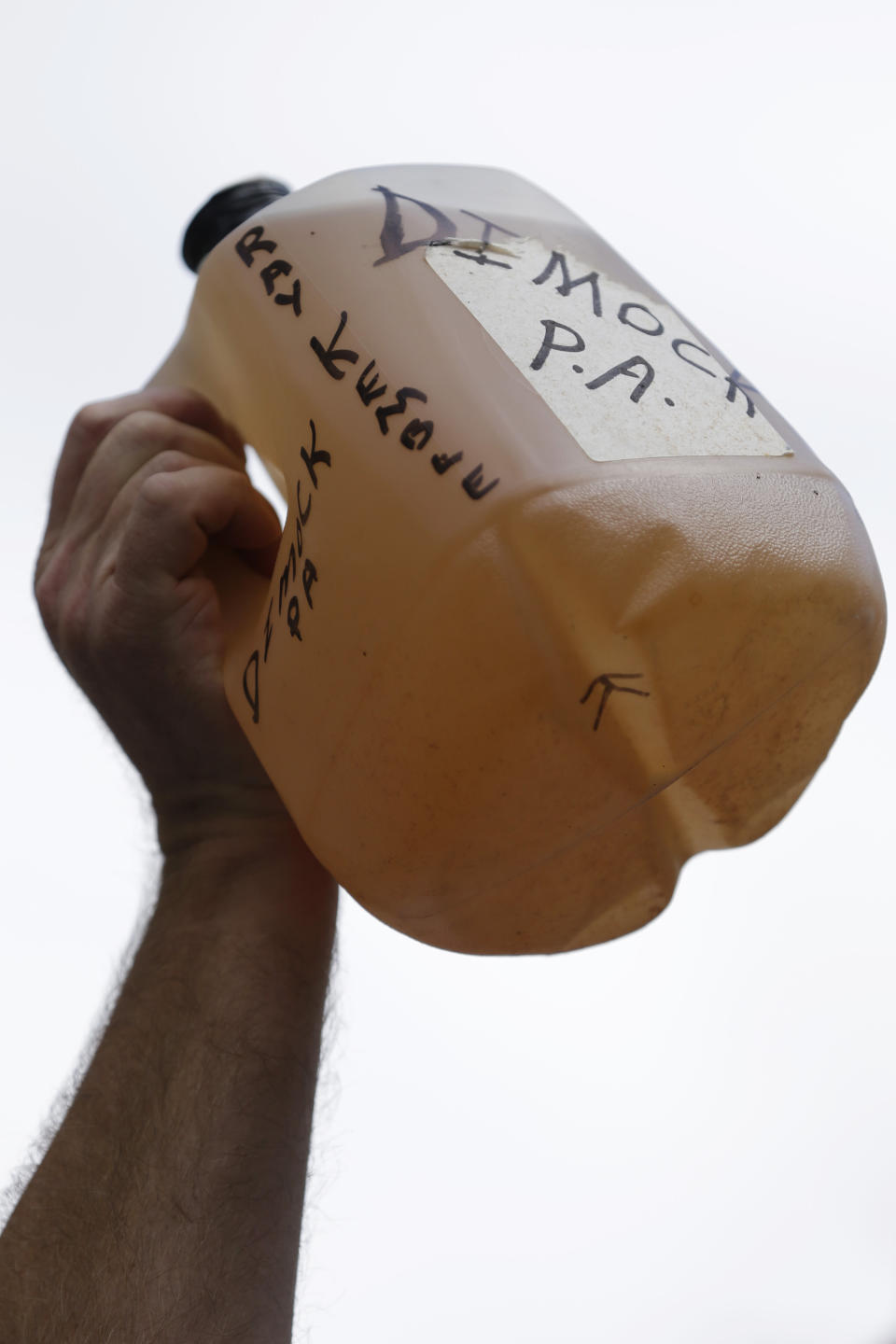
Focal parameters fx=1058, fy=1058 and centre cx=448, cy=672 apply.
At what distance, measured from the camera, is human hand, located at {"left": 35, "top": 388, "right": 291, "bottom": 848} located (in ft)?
1.98

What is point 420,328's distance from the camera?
18.0 inches

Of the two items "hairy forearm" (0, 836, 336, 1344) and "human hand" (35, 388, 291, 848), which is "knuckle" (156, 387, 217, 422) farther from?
"hairy forearm" (0, 836, 336, 1344)

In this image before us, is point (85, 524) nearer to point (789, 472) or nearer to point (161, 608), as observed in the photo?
point (161, 608)

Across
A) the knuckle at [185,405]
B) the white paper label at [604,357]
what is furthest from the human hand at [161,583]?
the white paper label at [604,357]

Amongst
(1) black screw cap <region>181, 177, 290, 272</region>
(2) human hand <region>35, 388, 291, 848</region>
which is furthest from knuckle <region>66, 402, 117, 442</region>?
(1) black screw cap <region>181, 177, 290, 272</region>

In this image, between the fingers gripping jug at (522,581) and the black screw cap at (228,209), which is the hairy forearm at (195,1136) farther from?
the black screw cap at (228,209)

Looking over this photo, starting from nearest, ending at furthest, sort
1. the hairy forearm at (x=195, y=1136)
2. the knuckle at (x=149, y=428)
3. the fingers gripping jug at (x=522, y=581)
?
the fingers gripping jug at (x=522, y=581) < the hairy forearm at (x=195, y=1136) < the knuckle at (x=149, y=428)

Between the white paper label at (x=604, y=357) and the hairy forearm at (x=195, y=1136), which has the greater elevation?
the white paper label at (x=604, y=357)

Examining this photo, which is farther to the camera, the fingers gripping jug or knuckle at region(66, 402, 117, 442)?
knuckle at region(66, 402, 117, 442)

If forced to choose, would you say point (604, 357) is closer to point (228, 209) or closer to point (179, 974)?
point (228, 209)

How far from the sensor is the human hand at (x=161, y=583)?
60 cm

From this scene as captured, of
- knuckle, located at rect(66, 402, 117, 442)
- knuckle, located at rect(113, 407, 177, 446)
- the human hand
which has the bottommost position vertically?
the human hand

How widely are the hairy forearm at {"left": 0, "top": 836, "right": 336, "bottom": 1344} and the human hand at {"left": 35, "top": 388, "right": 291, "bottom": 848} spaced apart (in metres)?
0.05

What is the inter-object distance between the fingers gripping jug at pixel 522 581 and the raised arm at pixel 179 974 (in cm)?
11
